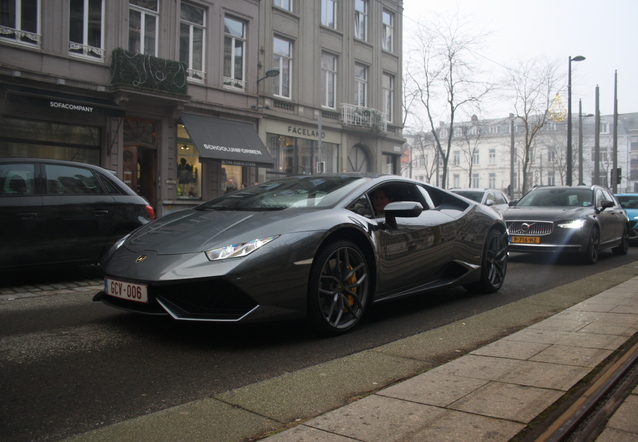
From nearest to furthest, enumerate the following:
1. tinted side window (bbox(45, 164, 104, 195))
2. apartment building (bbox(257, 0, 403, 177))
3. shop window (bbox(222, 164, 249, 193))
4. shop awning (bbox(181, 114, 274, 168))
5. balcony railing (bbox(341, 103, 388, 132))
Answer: tinted side window (bbox(45, 164, 104, 195)), shop awning (bbox(181, 114, 274, 168)), shop window (bbox(222, 164, 249, 193)), apartment building (bbox(257, 0, 403, 177)), balcony railing (bbox(341, 103, 388, 132))

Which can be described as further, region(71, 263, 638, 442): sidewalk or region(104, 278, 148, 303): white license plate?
region(104, 278, 148, 303): white license plate

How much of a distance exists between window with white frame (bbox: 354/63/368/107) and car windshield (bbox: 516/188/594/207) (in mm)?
17311

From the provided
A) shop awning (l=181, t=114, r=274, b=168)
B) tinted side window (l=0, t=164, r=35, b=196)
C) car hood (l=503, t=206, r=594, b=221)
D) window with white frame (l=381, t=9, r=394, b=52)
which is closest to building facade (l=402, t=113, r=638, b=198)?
window with white frame (l=381, t=9, r=394, b=52)

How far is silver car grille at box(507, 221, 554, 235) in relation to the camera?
10.3 metres

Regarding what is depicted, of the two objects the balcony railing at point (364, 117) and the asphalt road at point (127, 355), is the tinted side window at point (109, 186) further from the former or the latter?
the balcony railing at point (364, 117)

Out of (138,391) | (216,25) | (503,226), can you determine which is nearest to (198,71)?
(216,25)

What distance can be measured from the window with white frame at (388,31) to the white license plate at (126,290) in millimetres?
27886

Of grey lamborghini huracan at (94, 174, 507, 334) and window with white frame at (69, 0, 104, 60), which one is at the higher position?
window with white frame at (69, 0, 104, 60)

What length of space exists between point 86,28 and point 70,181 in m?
11.5

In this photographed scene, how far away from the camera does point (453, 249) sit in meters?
5.75

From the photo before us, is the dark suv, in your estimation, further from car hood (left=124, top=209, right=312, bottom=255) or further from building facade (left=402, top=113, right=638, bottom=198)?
building facade (left=402, top=113, right=638, bottom=198)

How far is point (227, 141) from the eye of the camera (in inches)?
797

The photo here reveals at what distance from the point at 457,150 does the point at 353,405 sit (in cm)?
9158

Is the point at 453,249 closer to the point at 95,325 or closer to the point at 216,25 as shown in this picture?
the point at 95,325
